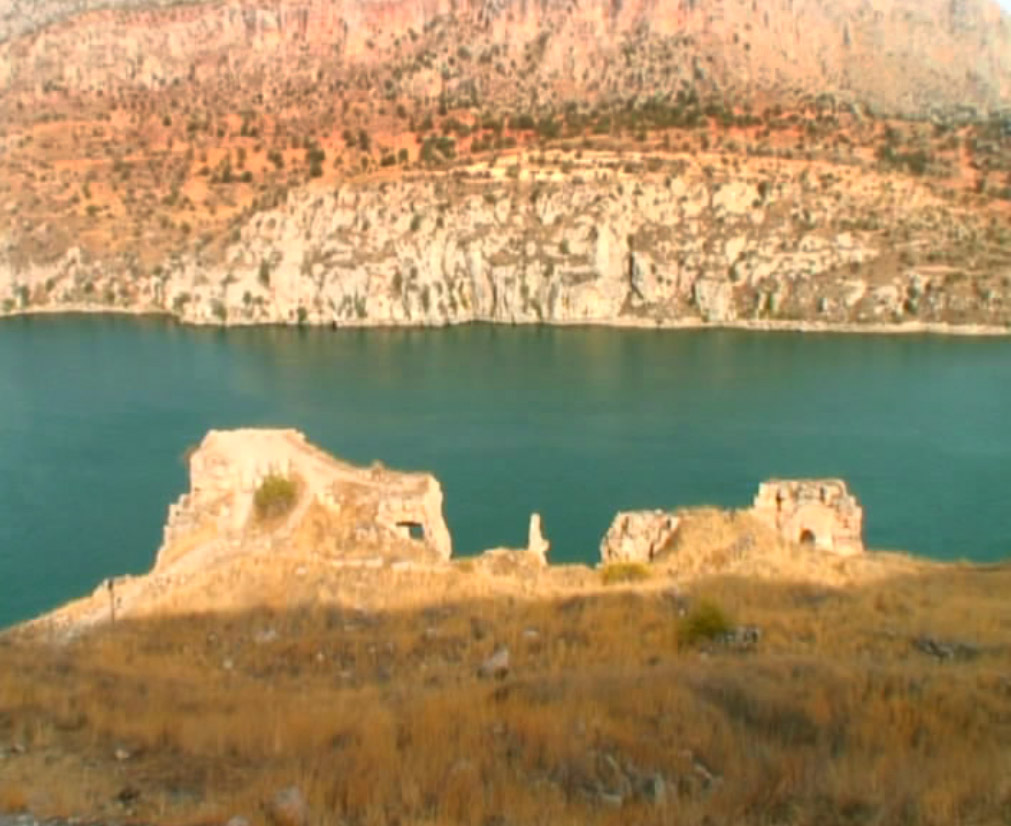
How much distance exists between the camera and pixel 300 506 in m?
18.5

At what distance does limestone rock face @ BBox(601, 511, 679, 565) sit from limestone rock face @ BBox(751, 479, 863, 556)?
1960 millimetres

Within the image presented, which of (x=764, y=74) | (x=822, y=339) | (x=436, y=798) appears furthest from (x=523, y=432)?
(x=764, y=74)

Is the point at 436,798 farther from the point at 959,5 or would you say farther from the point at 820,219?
the point at 959,5

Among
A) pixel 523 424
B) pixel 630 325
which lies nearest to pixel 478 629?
pixel 523 424

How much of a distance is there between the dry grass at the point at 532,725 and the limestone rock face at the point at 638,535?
24.2 feet

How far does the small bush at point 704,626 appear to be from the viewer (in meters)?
11.1

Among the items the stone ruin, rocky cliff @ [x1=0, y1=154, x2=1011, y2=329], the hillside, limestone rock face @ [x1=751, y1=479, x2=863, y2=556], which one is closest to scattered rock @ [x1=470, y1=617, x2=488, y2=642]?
the stone ruin

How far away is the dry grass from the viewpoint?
5875 millimetres

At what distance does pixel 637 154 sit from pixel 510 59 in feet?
144

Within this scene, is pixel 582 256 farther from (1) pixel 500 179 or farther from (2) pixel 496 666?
(2) pixel 496 666

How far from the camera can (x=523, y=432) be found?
4403 centimetres

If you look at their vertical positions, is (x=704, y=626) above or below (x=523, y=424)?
above

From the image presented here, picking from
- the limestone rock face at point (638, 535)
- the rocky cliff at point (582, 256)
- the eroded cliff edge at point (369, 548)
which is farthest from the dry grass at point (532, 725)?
the rocky cliff at point (582, 256)

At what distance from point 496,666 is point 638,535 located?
1007 centimetres
